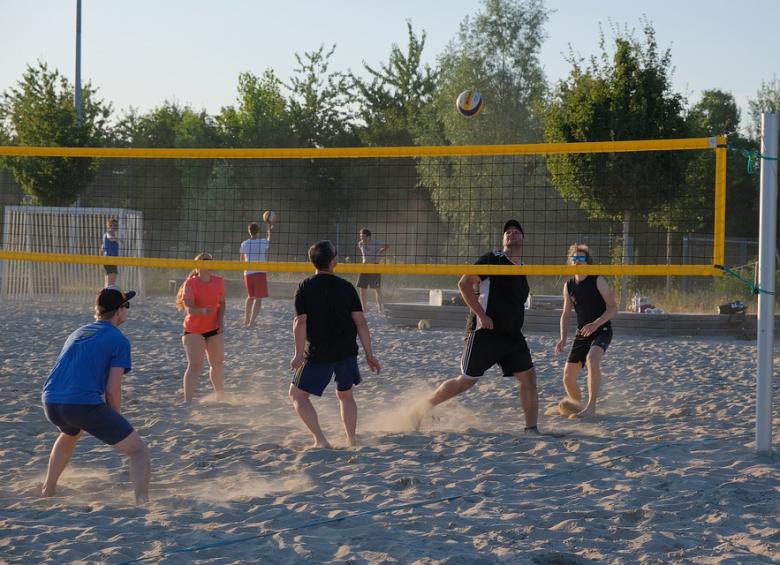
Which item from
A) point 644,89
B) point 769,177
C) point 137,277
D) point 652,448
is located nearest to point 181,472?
point 652,448

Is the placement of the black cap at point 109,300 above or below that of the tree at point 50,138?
below

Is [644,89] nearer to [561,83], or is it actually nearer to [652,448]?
[561,83]

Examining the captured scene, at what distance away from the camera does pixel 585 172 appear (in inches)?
664

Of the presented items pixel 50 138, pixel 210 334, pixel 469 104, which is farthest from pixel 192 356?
pixel 50 138

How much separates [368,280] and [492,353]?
11020mm

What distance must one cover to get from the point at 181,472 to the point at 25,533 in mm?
1501

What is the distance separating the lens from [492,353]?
273 inches

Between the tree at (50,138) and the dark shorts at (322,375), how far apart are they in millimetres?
16718

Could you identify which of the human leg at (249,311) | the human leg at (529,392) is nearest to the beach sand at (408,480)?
the human leg at (529,392)

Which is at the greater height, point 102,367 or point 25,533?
point 102,367

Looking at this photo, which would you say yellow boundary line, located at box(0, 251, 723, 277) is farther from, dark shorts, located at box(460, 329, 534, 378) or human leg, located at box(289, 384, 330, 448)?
human leg, located at box(289, 384, 330, 448)

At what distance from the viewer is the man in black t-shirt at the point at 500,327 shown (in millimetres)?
6918

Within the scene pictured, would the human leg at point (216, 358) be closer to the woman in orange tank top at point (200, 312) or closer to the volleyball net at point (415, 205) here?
the woman in orange tank top at point (200, 312)

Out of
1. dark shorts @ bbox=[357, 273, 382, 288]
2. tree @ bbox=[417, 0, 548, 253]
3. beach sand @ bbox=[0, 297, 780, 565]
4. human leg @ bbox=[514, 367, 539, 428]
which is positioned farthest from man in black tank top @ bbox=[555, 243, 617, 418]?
tree @ bbox=[417, 0, 548, 253]
